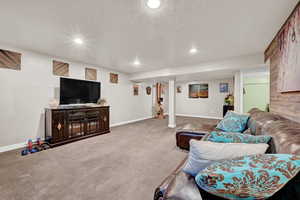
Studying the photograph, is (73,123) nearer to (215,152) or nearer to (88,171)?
(88,171)

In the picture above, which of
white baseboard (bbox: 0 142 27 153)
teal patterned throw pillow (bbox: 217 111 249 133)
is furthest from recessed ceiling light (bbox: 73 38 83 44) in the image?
teal patterned throw pillow (bbox: 217 111 249 133)

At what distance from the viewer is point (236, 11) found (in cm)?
157

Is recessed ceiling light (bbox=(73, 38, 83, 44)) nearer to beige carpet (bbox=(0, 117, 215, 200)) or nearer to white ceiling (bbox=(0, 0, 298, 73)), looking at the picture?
white ceiling (bbox=(0, 0, 298, 73))

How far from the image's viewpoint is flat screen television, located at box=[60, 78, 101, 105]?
10.8 ft

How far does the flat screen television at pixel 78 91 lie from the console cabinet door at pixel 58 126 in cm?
49

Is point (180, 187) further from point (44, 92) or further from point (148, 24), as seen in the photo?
point (44, 92)

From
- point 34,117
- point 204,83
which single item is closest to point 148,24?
point 34,117

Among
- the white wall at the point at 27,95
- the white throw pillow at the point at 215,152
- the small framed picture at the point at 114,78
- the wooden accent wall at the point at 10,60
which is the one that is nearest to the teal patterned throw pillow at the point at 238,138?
the white throw pillow at the point at 215,152

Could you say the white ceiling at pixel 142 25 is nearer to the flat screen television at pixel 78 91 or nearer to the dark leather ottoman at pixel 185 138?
the flat screen television at pixel 78 91

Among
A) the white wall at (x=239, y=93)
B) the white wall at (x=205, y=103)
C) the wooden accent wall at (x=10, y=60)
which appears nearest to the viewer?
the wooden accent wall at (x=10, y=60)

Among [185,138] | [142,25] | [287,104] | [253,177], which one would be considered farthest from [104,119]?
[287,104]

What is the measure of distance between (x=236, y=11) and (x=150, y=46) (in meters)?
1.55

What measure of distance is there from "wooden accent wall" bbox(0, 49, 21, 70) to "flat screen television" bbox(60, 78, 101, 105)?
868 mm

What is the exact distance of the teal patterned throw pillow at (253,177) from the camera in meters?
0.58
